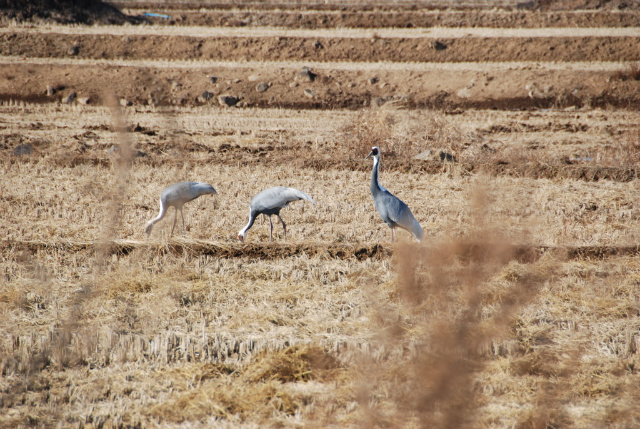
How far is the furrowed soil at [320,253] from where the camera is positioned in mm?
4336

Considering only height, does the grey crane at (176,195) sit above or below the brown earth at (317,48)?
below

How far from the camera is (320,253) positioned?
762cm

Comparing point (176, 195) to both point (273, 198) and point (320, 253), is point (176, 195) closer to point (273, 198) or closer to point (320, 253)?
point (273, 198)

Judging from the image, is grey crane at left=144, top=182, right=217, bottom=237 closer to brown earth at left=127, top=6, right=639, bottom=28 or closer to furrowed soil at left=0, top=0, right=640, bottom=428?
furrowed soil at left=0, top=0, right=640, bottom=428

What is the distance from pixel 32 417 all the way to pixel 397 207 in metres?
4.37

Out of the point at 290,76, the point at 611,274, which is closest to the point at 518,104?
the point at 290,76

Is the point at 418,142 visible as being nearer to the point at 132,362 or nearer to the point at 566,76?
the point at 132,362

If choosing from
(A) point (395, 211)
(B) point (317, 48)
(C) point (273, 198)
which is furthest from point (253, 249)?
(B) point (317, 48)

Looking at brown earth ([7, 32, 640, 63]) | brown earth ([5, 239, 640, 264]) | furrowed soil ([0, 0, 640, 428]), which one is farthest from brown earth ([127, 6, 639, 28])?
brown earth ([5, 239, 640, 264])

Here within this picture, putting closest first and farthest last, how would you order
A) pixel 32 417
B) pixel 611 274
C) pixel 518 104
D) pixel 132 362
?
pixel 32 417
pixel 132 362
pixel 611 274
pixel 518 104

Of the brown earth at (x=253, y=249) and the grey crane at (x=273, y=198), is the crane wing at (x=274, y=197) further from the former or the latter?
the brown earth at (x=253, y=249)

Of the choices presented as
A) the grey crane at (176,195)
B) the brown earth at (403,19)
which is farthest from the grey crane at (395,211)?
the brown earth at (403,19)

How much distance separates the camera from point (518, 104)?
20.4 meters

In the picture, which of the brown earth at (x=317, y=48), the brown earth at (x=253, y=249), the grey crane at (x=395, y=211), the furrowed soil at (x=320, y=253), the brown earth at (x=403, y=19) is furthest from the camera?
the brown earth at (x=403, y=19)
